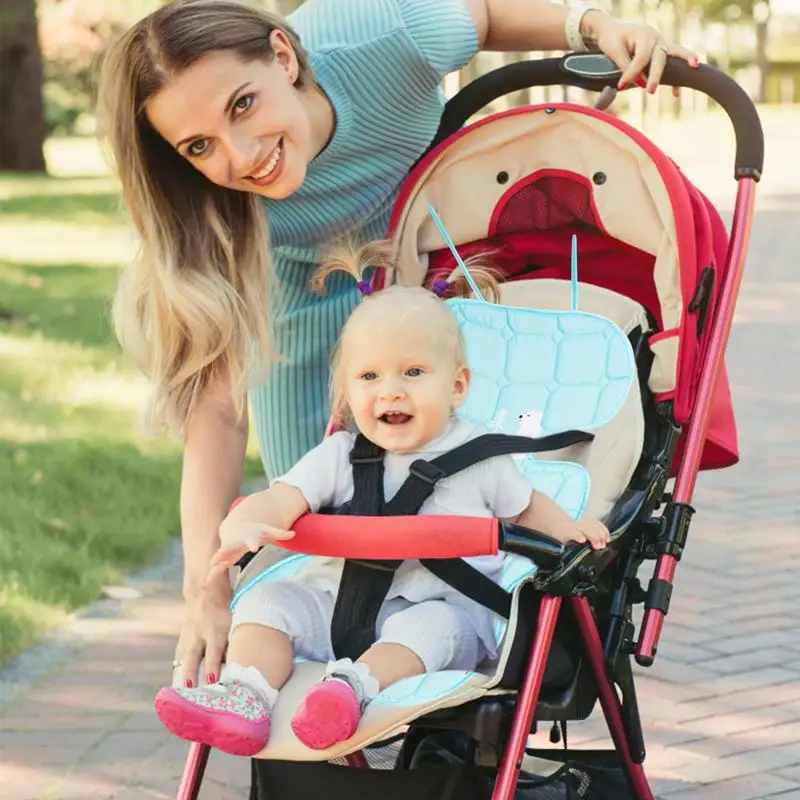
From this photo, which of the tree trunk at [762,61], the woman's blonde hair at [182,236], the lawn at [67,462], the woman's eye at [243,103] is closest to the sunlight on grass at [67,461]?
the lawn at [67,462]

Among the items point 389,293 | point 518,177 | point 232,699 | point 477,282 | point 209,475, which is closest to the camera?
point 232,699

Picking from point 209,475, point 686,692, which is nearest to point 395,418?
point 209,475

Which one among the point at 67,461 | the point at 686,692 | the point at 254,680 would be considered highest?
the point at 254,680

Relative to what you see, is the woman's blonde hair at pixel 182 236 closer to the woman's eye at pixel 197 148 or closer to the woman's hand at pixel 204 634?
the woman's eye at pixel 197 148

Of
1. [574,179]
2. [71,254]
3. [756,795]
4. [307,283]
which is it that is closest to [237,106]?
[307,283]

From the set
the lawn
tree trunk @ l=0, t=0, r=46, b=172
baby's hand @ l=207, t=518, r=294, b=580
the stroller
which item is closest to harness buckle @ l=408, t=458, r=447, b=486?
the stroller

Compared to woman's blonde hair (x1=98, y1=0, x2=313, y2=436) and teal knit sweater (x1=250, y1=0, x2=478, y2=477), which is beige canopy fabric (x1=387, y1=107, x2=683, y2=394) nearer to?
teal knit sweater (x1=250, y1=0, x2=478, y2=477)

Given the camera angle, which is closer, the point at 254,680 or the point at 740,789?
the point at 254,680

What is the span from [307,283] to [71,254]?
1072 centimetres

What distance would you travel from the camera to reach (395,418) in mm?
2898

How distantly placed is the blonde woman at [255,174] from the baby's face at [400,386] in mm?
421

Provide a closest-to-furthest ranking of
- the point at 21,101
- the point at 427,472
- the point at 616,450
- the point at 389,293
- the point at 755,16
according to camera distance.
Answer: the point at 427,472, the point at 389,293, the point at 616,450, the point at 21,101, the point at 755,16

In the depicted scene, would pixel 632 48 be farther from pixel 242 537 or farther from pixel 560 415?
pixel 242 537

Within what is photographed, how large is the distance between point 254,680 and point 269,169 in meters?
1.04
